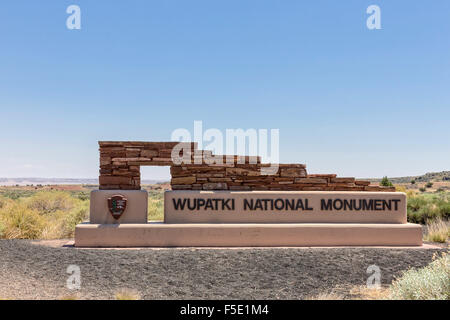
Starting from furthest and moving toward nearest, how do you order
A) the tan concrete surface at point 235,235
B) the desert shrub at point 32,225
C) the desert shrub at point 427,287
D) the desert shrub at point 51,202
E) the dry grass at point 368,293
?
the desert shrub at point 51,202, the desert shrub at point 32,225, the tan concrete surface at point 235,235, the dry grass at point 368,293, the desert shrub at point 427,287

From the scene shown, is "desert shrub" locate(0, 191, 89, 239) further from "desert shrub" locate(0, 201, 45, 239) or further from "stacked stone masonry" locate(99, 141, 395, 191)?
"stacked stone masonry" locate(99, 141, 395, 191)

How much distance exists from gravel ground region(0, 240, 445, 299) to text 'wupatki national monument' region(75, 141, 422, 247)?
2.76 ft

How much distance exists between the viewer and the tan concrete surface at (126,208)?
1300 centimetres

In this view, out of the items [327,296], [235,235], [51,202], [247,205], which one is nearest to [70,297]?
[327,296]

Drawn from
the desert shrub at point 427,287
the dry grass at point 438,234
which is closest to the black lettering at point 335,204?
the dry grass at point 438,234

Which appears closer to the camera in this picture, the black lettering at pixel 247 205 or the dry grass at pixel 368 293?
the dry grass at pixel 368 293

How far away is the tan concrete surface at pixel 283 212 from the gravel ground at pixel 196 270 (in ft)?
4.54

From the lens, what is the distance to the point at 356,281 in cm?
907

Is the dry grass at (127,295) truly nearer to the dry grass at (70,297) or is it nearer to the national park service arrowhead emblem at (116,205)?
the dry grass at (70,297)

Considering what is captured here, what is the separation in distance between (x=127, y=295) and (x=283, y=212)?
7.15 metres

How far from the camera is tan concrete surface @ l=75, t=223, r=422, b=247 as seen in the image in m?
12.6

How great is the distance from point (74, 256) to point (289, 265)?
5.78 metres

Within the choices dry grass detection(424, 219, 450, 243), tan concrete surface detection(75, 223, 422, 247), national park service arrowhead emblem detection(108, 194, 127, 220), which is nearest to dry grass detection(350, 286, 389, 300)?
tan concrete surface detection(75, 223, 422, 247)
